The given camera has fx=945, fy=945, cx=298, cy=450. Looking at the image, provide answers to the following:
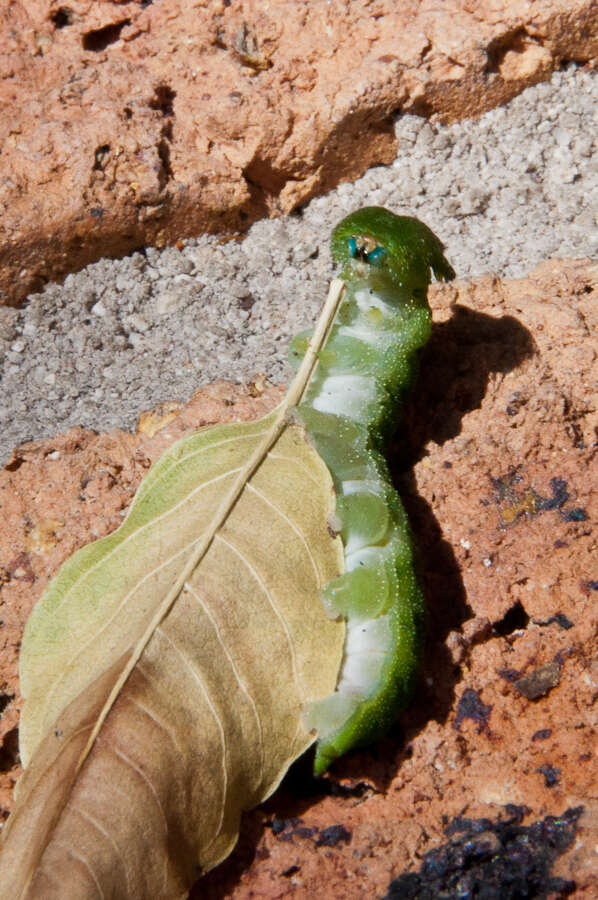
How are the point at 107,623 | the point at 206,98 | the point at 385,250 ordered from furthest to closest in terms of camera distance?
the point at 206,98
the point at 385,250
the point at 107,623

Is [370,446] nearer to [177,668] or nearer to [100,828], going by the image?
[177,668]

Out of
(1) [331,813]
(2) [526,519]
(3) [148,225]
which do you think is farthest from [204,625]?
(3) [148,225]

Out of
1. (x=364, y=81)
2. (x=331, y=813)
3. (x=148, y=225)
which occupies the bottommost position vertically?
(x=331, y=813)

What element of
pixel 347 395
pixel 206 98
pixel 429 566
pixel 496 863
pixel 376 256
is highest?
pixel 206 98

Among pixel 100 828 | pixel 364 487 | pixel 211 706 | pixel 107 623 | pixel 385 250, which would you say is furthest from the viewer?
pixel 385 250

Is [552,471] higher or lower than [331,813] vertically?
higher

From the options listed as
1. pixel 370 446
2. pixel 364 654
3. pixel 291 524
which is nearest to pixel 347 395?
pixel 370 446

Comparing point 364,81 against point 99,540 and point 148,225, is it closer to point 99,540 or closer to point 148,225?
point 148,225

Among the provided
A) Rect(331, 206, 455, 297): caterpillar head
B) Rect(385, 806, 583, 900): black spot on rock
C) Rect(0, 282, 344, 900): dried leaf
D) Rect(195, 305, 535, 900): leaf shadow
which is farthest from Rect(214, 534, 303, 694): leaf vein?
Rect(331, 206, 455, 297): caterpillar head
